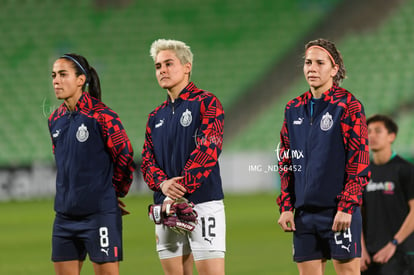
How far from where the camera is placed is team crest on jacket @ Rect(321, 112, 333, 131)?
4.30m

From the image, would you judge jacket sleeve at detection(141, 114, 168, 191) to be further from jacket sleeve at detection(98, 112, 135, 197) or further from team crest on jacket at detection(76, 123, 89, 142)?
team crest on jacket at detection(76, 123, 89, 142)

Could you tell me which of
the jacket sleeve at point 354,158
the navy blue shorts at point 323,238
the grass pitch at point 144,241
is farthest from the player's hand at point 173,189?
the grass pitch at point 144,241

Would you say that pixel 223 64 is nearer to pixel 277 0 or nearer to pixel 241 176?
pixel 277 0

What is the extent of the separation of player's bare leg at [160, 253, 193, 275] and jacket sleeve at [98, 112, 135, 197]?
573mm

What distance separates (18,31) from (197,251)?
1938cm

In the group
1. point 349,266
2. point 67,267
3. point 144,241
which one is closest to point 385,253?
point 349,266

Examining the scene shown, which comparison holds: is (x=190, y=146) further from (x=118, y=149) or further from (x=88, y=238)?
(x=88, y=238)

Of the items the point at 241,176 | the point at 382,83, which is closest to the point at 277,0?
the point at 382,83

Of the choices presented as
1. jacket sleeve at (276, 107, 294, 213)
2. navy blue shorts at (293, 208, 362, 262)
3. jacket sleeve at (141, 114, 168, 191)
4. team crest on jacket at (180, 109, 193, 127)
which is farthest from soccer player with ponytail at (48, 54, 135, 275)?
navy blue shorts at (293, 208, 362, 262)

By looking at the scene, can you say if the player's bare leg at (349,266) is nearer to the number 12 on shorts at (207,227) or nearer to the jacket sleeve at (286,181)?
the jacket sleeve at (286,181)

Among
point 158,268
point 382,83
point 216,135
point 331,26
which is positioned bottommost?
point 158,268

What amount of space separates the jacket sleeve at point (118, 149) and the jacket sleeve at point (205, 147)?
0.46 metres

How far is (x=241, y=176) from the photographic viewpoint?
1938 centimetres

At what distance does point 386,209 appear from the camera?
5.33 m
